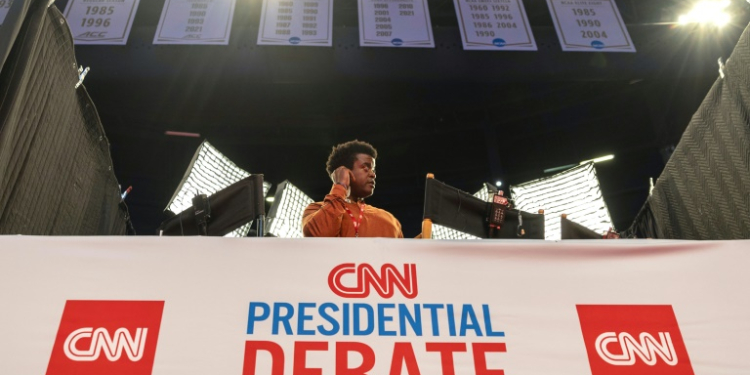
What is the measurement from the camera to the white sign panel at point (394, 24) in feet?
16.0

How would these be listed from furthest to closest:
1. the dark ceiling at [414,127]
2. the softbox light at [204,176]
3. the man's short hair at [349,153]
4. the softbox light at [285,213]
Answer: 1. the dark ceiling at [414,127]
2. the softbox light at [285,213]
3. the softbox light at [204,176]
4. the man's short hair at [349,153]

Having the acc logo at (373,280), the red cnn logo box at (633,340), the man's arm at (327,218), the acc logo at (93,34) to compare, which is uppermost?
the acc logo at (93,34)

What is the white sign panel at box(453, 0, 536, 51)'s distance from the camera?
4.80 m

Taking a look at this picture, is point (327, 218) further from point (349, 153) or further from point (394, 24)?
point (394, 24)

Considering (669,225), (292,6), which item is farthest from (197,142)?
(669,225)

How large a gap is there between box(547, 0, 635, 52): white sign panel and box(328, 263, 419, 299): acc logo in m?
3.93

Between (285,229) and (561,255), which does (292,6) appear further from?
(561,255)

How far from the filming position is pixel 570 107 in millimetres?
8344

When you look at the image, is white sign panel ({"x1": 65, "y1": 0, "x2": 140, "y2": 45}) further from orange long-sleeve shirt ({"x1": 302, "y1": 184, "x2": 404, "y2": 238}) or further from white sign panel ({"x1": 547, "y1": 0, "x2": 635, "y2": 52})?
white sign panel ({"x1": 547, "y1": 0, "x2": 635, "y2": 52})

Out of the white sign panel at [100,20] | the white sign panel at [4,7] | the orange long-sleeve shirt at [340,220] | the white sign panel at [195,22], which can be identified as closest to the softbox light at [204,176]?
the orange long-sleeve shirt at [340,220]

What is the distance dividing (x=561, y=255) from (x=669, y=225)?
66.0 inches

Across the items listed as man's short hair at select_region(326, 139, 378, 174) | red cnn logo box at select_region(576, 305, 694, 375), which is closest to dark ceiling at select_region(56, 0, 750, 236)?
man's short hair at select_region(326, 139, 378, 174)

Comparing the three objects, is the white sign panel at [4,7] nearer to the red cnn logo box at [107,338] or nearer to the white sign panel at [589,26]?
the red cnn logo box at [107,338]

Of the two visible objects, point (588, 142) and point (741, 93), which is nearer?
point (741, 93)
